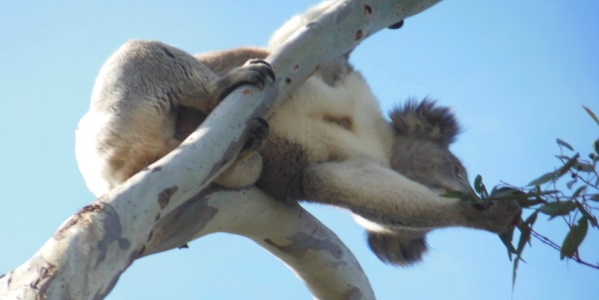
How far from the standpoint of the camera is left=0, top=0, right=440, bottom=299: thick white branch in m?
3.21

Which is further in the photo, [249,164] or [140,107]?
[249,164]

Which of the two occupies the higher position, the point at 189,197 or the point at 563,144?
the point at 563,144

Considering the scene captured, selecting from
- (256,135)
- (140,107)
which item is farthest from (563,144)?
(140,107)

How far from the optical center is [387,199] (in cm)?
551

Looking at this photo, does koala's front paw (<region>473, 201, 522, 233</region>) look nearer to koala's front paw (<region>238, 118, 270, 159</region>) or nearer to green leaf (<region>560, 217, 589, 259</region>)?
green leaf (<region>560, 217, 589, 259</region>)

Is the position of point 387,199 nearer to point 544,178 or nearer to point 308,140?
point 308,140

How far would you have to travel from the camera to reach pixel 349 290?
18.4ft

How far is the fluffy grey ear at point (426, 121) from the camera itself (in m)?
6.50

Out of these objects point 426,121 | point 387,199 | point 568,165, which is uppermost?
point 426,121

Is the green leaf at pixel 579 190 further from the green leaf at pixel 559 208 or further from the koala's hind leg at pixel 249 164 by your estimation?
the koala's hind leg at pixel 249 164

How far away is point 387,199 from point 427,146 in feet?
3.54

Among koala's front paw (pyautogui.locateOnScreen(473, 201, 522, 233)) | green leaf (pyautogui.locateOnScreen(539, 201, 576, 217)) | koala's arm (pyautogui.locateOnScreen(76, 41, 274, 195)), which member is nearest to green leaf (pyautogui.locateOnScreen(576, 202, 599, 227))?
green leaf (pyautogui.locateOnScreen(539, 201, 576, 217))

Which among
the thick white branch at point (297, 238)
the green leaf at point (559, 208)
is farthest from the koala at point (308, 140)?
the green leaf at point (559, 208)

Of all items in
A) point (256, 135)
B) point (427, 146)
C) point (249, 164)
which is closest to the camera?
point (256, 135)
